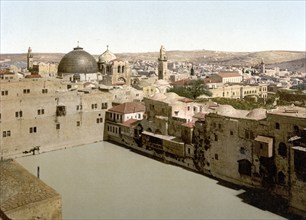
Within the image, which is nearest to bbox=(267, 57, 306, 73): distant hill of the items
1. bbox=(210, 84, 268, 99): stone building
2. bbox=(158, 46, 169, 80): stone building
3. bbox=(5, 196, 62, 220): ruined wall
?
bbox=(210, 84, 268, 99): stone building

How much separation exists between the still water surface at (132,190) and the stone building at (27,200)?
5838mm

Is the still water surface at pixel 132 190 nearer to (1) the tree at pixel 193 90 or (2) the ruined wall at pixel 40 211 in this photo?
(2) the ruined wall at pixel 40 211

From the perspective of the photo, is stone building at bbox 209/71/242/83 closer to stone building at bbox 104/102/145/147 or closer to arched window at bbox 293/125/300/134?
stone building at bbox 104/102/145/147

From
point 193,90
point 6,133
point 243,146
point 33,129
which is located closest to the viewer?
point 243,146

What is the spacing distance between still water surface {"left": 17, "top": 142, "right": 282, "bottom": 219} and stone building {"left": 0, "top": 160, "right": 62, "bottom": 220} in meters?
5.84

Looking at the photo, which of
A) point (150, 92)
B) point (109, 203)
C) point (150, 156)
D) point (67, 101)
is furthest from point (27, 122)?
point (150, 92)

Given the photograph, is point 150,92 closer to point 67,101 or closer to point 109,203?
point 67,101

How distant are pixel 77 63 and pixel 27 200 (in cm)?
3835

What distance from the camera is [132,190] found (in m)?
23.2

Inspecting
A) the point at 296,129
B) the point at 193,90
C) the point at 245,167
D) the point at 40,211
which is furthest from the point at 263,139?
the point at 193,90

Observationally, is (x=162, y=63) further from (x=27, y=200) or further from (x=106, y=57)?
(x=27, y=200)

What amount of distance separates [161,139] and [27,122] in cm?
1132

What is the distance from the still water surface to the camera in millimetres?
20141

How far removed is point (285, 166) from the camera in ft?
70.0
